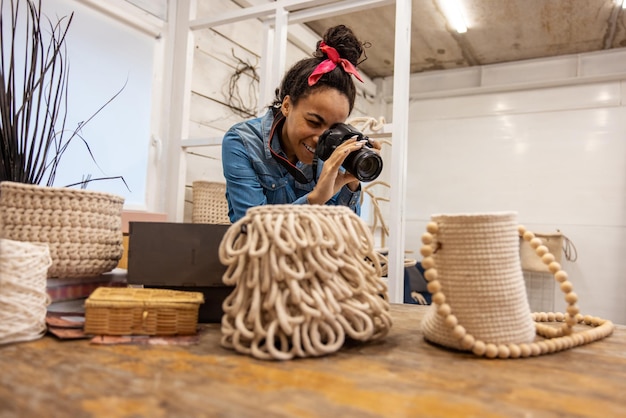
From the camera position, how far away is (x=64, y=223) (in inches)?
27.2

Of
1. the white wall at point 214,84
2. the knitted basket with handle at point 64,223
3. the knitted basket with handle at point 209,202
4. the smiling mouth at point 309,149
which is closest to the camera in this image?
the knitted basket with handle at point 64,223

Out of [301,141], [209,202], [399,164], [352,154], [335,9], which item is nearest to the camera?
[352,154]

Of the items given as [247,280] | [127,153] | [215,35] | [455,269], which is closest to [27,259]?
[247,280]

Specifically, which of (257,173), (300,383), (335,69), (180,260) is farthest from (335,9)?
(300,383)

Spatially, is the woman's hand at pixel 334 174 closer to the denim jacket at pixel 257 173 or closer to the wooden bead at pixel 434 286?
the denim jacket at pixel 257 173

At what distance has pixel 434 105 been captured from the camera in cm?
402

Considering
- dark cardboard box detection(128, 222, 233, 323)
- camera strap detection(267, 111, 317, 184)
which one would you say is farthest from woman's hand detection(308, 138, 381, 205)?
dark cardboard box detection(128, 222, 233, 323)

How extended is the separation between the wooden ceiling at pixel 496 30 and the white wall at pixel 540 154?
0.20 m

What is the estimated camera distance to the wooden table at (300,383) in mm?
375

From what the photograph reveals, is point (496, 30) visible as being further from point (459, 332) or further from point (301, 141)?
point (459, 332)

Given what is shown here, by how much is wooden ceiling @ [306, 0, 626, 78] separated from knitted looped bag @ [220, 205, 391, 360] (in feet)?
7.17

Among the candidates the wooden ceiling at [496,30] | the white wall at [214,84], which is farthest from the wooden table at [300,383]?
the wooden ceiling at [496,30]

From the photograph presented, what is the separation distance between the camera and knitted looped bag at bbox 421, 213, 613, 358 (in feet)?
1.82

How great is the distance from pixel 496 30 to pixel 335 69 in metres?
2.49
